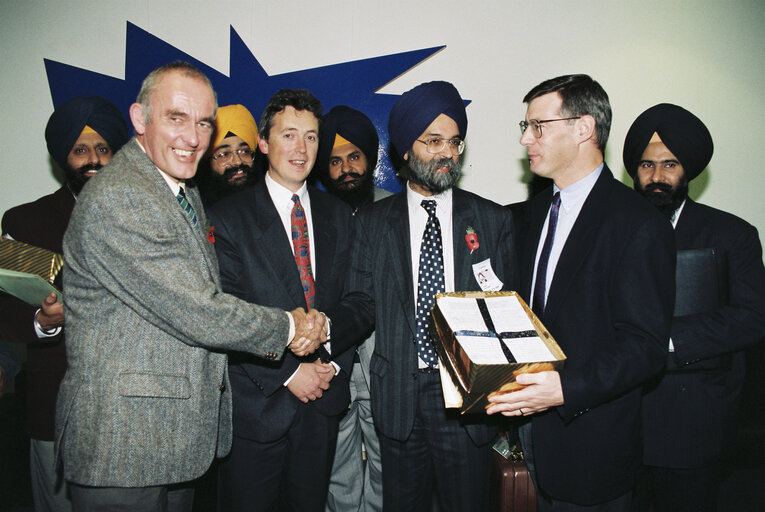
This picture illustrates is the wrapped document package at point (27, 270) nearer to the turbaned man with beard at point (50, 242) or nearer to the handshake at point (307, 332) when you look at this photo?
the turbaned man with beard at point (50, 242)

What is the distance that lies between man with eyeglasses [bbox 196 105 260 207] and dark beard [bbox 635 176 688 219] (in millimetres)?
2610

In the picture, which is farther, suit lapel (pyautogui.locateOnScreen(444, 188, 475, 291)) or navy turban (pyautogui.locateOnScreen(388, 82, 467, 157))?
navy turban (pyautogui.locateOnScreen(388, 82, 467, 157))

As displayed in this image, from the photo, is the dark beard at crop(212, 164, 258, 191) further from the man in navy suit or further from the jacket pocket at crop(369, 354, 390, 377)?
the jacket pocket at crop(369, 354, 390, 377)

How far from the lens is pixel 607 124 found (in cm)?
187

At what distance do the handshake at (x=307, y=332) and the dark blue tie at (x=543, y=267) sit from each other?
98cm

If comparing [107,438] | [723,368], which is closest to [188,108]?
[107,438]

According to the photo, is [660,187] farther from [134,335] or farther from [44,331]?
[44,331]

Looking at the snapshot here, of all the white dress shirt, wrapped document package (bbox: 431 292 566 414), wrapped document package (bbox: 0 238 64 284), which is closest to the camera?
wrapped document package (bbox: 431 292 566 414)

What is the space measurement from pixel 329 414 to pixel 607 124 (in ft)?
6.16

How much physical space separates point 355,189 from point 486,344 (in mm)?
2067

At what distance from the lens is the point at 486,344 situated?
143 centimetres

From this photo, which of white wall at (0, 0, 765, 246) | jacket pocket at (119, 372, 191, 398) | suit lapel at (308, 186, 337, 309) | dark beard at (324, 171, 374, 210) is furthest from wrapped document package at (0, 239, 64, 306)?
white wall at (0, 0, 765, 246)

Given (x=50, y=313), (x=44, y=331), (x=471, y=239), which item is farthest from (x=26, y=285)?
(x=471, y=239)

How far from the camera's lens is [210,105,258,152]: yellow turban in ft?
10.2
